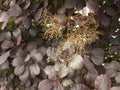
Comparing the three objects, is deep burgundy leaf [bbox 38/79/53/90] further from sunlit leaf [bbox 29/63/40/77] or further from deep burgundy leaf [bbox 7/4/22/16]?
deep burgundy leaf [bbox 7/4/22/16]

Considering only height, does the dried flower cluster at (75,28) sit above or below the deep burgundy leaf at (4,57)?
above

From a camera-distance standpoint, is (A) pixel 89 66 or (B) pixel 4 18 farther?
(B) pixel 4 18

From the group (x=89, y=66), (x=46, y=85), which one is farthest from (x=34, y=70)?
(x=89, y=66)

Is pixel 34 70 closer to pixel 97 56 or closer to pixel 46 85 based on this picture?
pixel 46 85

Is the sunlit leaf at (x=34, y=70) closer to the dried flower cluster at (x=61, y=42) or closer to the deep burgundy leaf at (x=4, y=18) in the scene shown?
the dried flower cluster at (x=61, y=42)

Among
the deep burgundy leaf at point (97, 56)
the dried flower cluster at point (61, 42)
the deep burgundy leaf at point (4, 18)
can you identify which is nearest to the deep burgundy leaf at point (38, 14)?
the dried flower cluster at point (61, 42)

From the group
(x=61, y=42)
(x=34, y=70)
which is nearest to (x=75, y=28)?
(x=61, y=42)

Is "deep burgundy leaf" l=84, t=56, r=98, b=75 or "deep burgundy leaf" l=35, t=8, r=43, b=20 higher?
"deep burgundy leaf" l=35, t=8, r=43, b=20

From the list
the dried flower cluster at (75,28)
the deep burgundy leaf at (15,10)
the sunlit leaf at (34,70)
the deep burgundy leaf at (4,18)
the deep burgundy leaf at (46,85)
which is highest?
the deep burgundy leaf at (15,10)

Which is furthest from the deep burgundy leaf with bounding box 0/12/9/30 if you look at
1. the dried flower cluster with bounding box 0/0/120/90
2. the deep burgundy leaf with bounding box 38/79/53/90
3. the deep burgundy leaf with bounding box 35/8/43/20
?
the deep burgundy leaf with bounding box 38/79/53/90

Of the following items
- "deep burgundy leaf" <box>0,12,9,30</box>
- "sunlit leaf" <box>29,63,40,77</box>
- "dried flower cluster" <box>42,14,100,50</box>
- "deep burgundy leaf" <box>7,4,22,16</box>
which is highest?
"deep burgundy leaf" <box>7,4,22,16</box>

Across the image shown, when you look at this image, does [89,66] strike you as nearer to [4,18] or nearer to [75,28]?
A: [75,28]

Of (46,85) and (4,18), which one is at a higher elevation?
(4,18)

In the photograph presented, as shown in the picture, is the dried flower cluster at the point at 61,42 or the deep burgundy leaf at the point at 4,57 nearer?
the dried flower cluster at the point at 61,42
